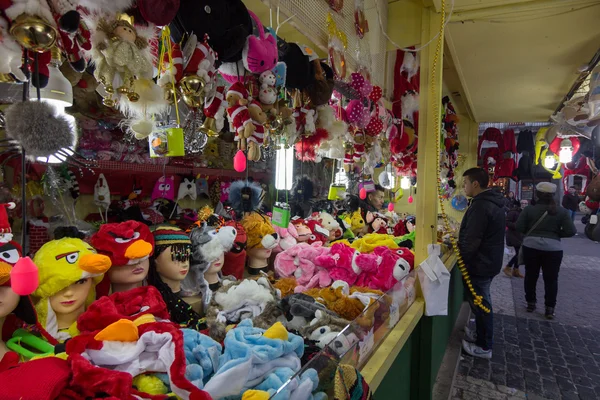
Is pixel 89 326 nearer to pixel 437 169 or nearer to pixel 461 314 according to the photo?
pixel 437 169

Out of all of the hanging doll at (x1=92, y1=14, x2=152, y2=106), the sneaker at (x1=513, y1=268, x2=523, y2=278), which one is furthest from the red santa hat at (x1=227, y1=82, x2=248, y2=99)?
the sneaker at (x1=513, y1=268, x2=523, y2=278)

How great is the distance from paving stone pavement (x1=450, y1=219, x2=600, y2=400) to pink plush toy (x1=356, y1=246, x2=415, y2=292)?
117 centimetres

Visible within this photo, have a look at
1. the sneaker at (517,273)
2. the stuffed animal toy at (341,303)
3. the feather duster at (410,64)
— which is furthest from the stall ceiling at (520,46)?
the sneaker at (517,273)

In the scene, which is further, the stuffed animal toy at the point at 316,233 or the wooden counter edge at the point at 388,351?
the stuffed animal toy at the point at 316,233

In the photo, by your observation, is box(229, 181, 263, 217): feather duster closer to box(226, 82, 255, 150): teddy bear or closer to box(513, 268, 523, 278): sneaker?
box(226, 82, 255, 150): teddy bear

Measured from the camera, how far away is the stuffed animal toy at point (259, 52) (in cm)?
136

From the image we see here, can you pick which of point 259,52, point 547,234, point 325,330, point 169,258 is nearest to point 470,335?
point 547,234

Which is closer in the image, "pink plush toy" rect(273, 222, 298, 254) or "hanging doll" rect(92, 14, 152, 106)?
"hanging doll" rect(92, 14, 152, 106)

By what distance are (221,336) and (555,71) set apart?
4.22m

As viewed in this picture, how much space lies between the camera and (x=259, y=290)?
5.46 feet

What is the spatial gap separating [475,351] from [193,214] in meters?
2.83

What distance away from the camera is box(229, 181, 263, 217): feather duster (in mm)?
2670

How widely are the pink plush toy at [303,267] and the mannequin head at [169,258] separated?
907 millimetres

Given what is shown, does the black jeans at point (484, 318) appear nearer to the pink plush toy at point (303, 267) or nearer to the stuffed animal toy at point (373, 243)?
the stuffed animal toy at point (373, 243)
